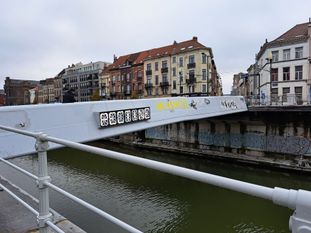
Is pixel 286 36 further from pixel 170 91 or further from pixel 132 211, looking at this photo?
pixel 132 211

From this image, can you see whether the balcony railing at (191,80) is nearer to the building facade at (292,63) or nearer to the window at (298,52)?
the building facade at (292,63)

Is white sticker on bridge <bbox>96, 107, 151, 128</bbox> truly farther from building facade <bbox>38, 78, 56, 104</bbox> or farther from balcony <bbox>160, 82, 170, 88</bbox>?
building facade <bbox>38, 78, 56, 104</bbox>

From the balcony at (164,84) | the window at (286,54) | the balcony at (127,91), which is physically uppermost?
the window at (286,54)

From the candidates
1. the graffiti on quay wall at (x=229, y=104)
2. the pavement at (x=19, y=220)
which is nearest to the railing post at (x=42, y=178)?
the pavement at (x=19, y=220)

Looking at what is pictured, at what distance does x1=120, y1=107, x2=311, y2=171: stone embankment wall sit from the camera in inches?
580

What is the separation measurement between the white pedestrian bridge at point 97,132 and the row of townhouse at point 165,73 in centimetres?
2487

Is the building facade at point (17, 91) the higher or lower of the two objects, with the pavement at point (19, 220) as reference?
higher

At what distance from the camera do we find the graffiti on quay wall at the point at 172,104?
9.55 meters

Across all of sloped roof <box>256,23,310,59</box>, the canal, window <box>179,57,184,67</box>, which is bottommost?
the canal

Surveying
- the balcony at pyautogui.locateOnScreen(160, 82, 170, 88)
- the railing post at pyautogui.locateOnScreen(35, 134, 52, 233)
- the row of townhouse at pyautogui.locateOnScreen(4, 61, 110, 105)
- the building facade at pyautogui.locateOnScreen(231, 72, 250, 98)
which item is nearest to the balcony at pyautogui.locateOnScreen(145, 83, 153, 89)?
the balcony at pyautogui.locateOnScreen(160, 82, 170, 88)

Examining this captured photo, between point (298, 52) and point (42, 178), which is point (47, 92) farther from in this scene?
point (42, 178)

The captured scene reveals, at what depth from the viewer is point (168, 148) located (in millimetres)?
20297

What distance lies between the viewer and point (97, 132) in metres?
7.07

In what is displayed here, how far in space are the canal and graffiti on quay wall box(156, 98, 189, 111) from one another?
3.78 metres
